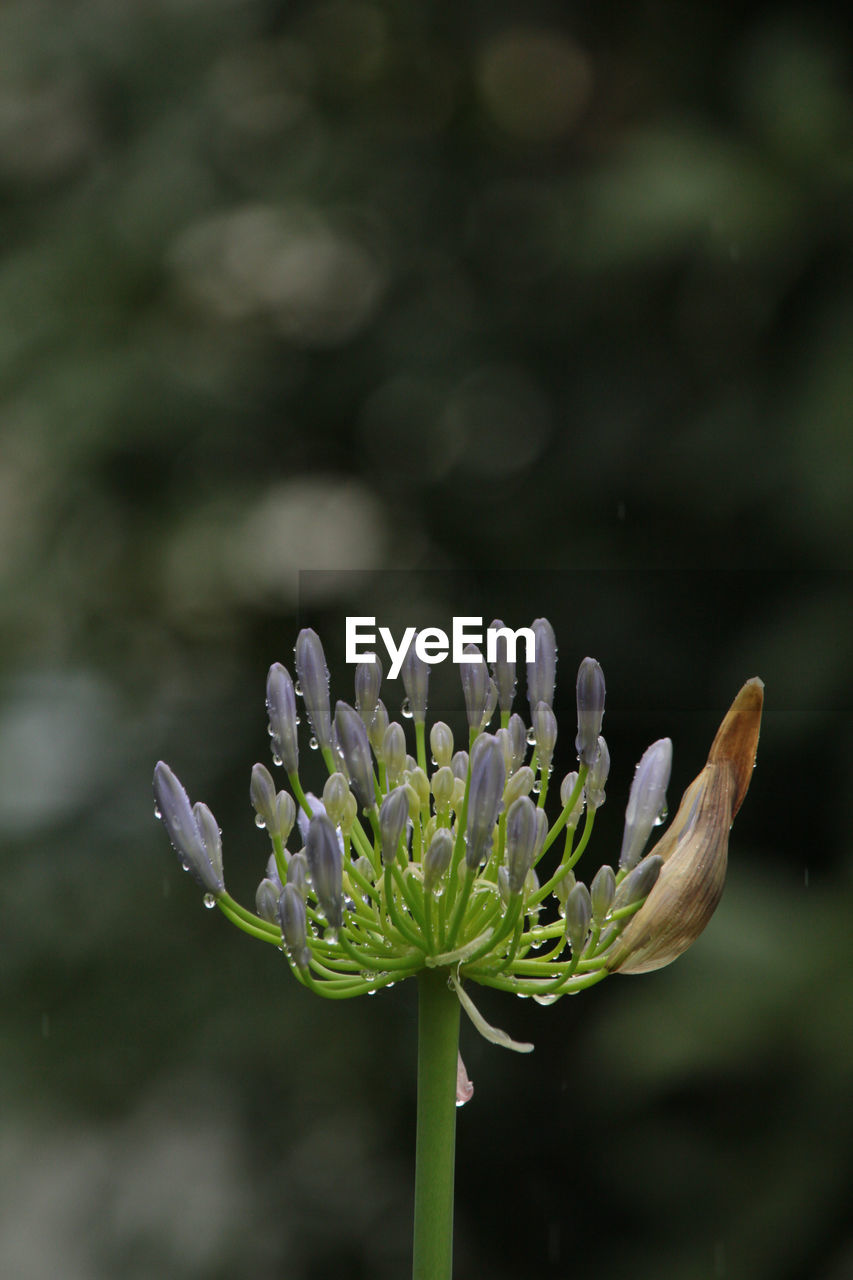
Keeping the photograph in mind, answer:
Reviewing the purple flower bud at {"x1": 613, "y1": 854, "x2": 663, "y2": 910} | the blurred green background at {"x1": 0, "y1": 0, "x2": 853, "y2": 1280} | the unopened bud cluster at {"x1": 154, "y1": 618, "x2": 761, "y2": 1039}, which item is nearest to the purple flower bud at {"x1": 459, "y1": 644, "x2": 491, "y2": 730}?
the unopened bud cluster at {"x1": 154, "y1": 618, "x2": 761, "y2": 1039}

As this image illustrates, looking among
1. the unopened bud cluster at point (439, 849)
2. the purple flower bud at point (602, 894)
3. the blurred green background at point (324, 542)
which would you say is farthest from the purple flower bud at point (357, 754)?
the blurred green background at point (324, 542)

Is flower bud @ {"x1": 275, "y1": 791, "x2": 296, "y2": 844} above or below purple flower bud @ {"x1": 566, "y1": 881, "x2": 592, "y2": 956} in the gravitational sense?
above

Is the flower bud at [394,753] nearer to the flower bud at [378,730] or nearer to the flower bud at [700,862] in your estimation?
the flower bud at [378,730]

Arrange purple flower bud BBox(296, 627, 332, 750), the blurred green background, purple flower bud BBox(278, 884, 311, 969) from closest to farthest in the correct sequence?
purple flower bud BBox(278, 884, 311, 969) → purple flower bud BBox(296, 627, 332, 750) → the blurred green background

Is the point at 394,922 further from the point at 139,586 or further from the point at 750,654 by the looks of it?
the point at 139,586

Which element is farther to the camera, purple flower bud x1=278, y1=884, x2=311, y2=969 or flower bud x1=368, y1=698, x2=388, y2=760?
flower bud x1=368, y1=698, x2=388, y2=760

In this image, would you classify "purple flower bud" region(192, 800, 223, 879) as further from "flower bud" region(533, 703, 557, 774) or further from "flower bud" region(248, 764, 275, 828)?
"flower bud" region(533, 703, 557, 774)
